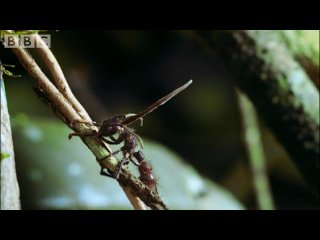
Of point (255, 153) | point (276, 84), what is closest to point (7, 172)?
point (276, 84)

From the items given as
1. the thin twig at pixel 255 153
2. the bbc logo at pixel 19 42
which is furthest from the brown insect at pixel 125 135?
the thin twig at pixel 255 153

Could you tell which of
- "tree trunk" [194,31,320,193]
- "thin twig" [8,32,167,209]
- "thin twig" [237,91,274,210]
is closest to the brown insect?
"thin twig" [8,32,167,209]

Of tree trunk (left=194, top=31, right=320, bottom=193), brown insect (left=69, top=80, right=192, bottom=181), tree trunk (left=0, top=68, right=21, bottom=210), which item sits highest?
tree trunk (left=194, top=31, right=320, bottom=193)

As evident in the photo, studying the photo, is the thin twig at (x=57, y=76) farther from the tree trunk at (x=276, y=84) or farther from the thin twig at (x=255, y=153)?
the thin twig at (x=255, y=153)

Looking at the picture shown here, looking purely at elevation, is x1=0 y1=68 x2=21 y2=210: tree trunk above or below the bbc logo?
below

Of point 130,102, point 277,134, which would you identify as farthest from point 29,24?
point 130,102

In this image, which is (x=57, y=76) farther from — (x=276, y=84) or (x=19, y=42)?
(x=276, y=84)

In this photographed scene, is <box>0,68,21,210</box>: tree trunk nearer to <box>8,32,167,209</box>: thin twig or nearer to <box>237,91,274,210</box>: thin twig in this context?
<box>8,32,167,209</box>: thin twig
